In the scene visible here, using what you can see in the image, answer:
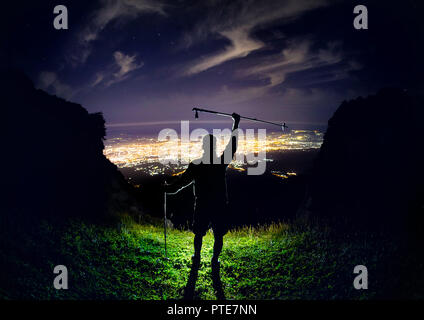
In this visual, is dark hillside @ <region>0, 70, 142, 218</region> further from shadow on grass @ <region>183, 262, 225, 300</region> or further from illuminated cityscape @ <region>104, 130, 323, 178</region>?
illuminated cityscape @ <region>104, 130, 323, 178</region>

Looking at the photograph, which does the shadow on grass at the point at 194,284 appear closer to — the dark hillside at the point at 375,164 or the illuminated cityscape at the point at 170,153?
the dark hillside at the point at 375,164

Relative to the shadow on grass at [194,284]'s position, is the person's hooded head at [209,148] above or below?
above

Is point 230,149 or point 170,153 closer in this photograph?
point 230,149

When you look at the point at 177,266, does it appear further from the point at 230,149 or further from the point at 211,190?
the point at 230,149

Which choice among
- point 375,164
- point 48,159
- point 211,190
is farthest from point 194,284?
point 375,164

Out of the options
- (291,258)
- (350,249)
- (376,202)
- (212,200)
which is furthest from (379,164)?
(212,200)

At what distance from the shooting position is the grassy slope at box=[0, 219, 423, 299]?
165 inches

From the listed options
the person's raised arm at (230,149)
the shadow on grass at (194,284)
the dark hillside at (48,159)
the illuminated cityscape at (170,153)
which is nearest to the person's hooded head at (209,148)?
the person's raised arm at (230,149)

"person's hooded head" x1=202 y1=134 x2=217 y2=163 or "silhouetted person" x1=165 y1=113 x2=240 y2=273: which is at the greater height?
"person's hooded head" x1=202 y1=134 x2=217 y2=163

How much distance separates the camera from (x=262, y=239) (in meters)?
6.81

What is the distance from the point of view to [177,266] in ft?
17.1

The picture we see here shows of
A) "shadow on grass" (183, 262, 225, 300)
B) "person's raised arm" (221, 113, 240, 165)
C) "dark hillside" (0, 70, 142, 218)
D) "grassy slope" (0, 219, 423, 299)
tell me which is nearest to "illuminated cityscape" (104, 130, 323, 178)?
"dark hillside" (0, 70, 142, 218)

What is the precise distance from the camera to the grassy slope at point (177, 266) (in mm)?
4180
